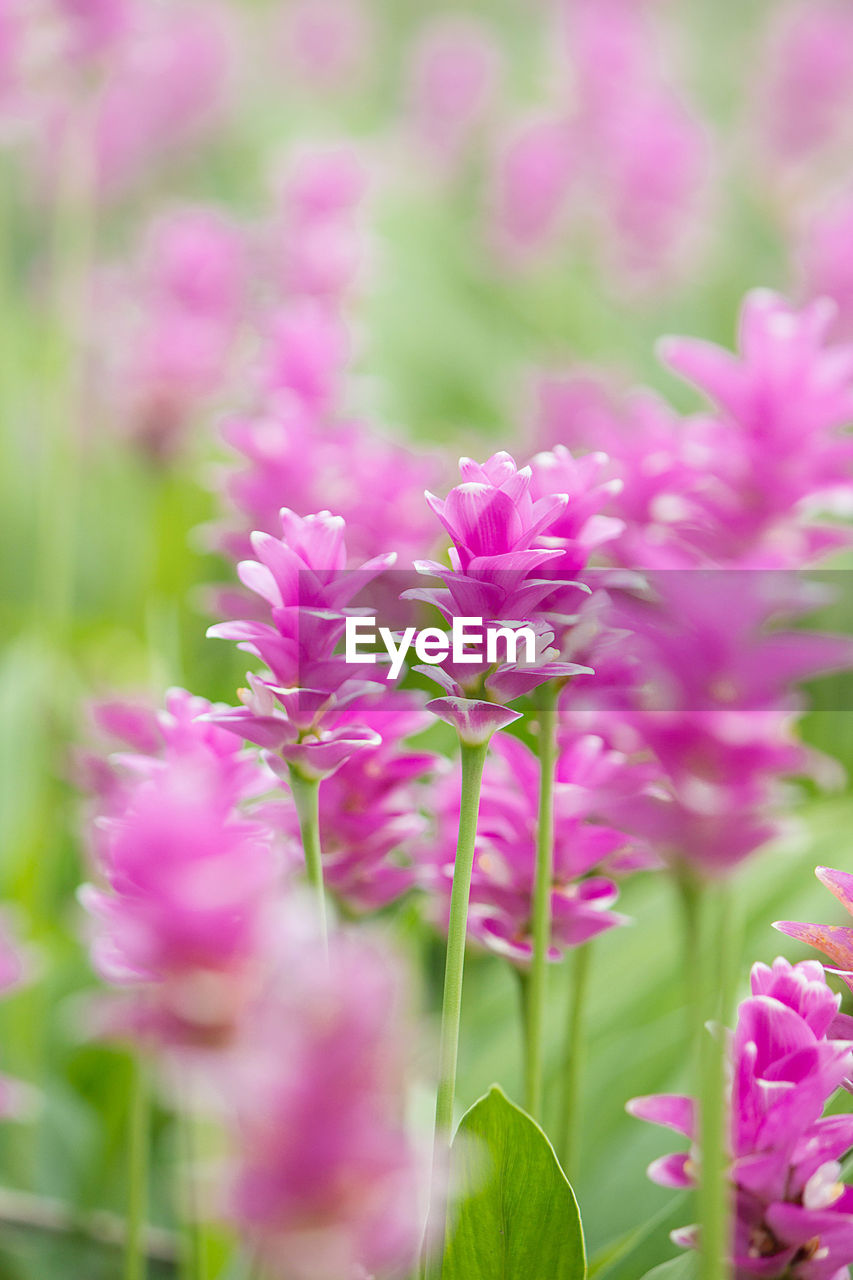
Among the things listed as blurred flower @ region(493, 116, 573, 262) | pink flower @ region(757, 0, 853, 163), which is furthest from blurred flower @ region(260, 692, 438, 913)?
pink flower @ region(757, 0, 853, 163)

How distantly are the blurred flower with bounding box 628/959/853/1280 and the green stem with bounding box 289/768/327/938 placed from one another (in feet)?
0.55

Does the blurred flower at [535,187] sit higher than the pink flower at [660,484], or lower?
higher

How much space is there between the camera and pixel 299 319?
1.07 m

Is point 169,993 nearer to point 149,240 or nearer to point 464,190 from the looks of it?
point 149,240

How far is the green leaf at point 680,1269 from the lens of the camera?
485 mm

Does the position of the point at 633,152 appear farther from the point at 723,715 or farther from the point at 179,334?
the point at 723,715

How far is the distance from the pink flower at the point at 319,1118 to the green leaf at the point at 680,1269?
267 mm

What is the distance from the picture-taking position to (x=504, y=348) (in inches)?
95.8

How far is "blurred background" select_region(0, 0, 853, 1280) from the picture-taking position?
952mm

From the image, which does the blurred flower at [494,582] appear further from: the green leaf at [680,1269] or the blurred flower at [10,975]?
the blurred flower at [10,975]

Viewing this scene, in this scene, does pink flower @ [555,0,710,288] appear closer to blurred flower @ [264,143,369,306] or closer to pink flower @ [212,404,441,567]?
blurred flower @ [264,143,369,306]

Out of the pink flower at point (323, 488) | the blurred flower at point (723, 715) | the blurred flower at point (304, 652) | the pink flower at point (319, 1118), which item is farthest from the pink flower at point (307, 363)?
the pink flower at point (319, 1118)

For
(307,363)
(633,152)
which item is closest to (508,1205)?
(307,363)

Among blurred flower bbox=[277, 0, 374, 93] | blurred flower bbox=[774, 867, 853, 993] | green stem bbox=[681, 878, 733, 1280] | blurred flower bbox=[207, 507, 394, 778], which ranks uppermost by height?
blurred flower bbox=[277, 0, 374, 93]
